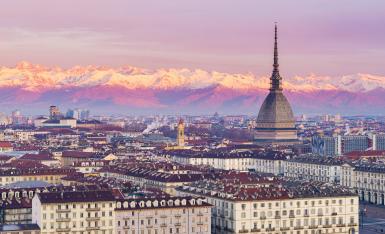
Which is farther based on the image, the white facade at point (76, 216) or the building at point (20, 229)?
the white facade at point (76, 216)

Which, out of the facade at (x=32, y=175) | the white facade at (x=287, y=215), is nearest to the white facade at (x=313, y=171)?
the facade at (x=32, y=175)

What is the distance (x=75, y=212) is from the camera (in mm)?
90062

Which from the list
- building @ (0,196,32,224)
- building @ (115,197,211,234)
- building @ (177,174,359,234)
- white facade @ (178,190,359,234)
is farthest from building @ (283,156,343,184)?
building @ (0,196,32,224)

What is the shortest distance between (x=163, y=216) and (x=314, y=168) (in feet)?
216

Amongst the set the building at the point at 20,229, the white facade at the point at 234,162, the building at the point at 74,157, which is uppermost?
the building at the point at 74,157

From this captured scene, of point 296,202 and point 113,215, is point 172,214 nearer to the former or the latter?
point 113,215

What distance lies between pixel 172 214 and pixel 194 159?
85.8m

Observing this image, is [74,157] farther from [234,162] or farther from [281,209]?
[281,209]

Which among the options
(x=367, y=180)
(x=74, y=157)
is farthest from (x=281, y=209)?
(x=74, y=157)

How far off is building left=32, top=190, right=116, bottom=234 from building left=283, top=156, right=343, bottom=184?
59373 mm

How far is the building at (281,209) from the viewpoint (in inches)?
3735

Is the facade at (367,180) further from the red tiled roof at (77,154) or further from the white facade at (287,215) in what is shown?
the red tiled roof at (77,154)

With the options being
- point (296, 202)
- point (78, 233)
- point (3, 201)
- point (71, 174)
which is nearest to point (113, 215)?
point (78, 233)

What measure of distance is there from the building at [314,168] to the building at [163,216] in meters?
53.7
